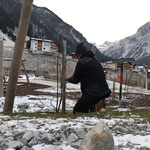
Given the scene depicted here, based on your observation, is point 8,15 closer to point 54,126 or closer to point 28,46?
point 28,46

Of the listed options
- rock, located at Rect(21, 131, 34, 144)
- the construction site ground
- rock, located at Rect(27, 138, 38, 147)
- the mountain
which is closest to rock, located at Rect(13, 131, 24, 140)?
rock, located at Rect(21, 131, 34, 144)

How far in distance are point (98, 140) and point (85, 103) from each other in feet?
9.56

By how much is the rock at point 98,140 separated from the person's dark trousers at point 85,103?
268cm

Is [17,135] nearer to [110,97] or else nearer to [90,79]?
[90,79]

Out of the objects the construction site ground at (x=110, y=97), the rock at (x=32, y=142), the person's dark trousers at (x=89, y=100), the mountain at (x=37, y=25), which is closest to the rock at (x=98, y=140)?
the rock at (x=32, y=142)

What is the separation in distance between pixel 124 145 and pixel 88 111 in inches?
108

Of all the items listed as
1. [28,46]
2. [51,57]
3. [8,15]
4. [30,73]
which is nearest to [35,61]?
[51,57]

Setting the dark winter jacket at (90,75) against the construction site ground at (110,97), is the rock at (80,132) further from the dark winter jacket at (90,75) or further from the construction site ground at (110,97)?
the construction site ground at (110,97)

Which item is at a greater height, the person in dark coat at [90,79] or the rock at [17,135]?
the person in dark coat at [90,79]

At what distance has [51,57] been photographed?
2392 inches

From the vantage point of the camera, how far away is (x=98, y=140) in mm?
2086

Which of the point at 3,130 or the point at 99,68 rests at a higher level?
the point at 99,68

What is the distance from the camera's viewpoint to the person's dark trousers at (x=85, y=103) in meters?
4.88

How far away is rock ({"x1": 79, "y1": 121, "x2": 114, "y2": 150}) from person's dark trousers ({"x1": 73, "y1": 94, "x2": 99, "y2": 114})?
8.81ft
